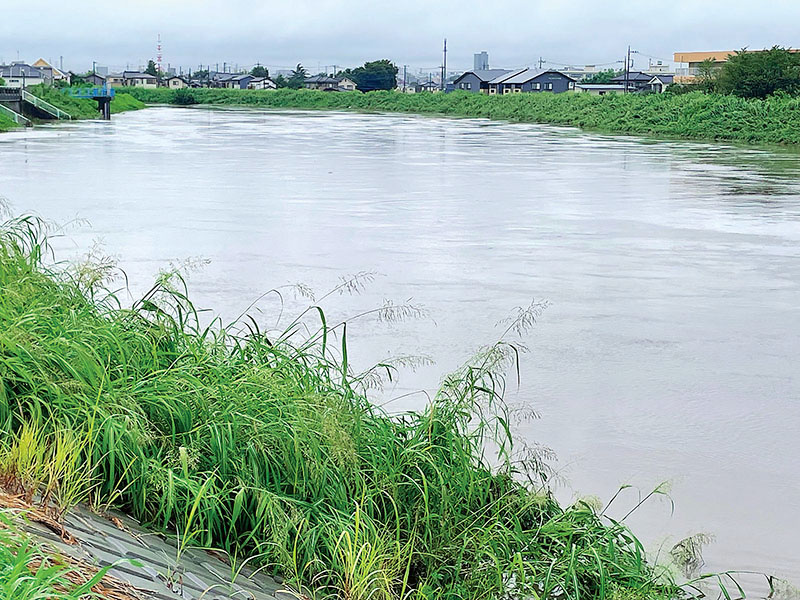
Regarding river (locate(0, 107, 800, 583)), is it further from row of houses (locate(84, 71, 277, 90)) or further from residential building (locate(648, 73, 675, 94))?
row of houses (locate(84, 71, 277, 90))

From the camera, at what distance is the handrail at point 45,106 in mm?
35781

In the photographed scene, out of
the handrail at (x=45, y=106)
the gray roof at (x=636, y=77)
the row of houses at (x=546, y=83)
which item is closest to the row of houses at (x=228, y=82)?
the row of houses at (x=546, y=83)

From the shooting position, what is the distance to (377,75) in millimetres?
99375

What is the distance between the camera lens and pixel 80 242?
10211 millimetres

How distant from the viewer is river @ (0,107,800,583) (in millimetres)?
4805

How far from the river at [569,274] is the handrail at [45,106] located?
15.6 m

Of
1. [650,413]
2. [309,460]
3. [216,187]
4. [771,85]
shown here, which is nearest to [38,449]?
[309,460]

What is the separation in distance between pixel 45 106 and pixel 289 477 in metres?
36.6

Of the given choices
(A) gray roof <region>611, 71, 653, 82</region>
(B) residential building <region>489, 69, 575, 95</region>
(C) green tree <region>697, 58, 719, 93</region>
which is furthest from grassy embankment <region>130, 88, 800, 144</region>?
(A) gray roof <region>611, 71, 653, 82</region>

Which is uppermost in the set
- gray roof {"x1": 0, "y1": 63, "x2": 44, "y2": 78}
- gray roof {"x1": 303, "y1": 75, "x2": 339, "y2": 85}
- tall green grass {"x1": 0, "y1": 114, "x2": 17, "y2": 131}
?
gray roof {"x1": 303, "y1": 75, "x2": 339, "y2": 85}

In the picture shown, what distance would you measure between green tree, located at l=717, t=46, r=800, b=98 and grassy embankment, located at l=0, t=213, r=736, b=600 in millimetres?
37536

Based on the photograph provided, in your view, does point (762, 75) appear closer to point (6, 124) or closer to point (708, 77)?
point (708, 77)

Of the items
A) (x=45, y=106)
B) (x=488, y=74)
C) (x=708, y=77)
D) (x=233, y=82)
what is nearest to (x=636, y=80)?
(x=488, y=74)

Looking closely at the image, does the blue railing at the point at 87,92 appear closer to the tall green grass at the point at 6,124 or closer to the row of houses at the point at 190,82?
the tall green grass at the point at 6,124
